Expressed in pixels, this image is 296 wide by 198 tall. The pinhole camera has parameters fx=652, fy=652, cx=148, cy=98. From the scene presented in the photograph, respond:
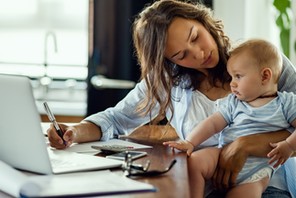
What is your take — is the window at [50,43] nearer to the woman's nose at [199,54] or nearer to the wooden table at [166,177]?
the woman's nose at [199,54]

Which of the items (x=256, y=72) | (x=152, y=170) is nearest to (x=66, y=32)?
(x=256, y=72)

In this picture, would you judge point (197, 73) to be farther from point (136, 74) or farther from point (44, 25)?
point (44, 25)

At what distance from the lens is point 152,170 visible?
152 centimetres

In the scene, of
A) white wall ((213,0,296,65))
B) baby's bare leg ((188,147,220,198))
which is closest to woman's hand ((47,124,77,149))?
baby's bare leg ((188,147,220,198))

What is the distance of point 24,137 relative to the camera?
142 centimetres

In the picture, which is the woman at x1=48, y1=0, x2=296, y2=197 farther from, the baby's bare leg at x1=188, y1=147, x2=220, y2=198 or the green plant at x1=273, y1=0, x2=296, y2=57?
the green plant at x1=273, y1=0, x2=296, y2=57

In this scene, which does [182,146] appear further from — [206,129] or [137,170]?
[137,170]

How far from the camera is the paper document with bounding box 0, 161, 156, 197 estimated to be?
1.24 metres

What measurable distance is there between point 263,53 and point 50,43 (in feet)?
8.36

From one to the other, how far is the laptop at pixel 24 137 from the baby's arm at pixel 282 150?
49 cm

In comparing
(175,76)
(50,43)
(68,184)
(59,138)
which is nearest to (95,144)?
(59,138)

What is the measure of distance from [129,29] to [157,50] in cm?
164

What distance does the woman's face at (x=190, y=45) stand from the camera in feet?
6.55

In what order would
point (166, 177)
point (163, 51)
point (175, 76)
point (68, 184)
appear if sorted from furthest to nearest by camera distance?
point (175, 76) < point (163, 51) < point (166, 177) < point (68, 184)
